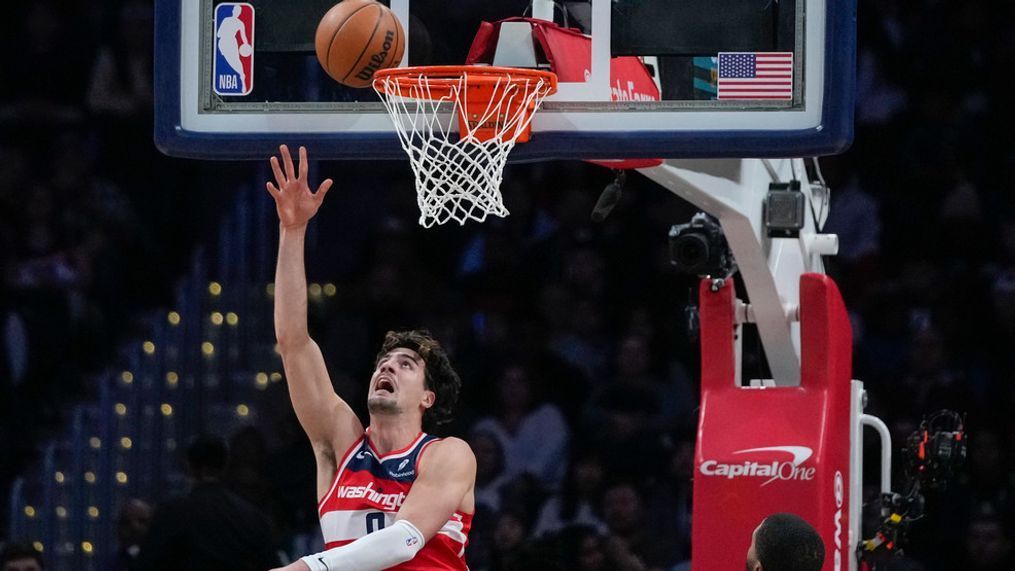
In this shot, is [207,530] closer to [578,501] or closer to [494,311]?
→ [578,501]

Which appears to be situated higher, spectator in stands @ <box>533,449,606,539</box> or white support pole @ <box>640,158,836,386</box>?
white support pole @ <box>640,158,836,386</box>

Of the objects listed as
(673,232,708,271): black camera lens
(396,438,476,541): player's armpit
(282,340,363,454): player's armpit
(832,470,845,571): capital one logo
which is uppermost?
(673,232,708,271): black camera lens

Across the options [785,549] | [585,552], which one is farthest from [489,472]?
[785,549]

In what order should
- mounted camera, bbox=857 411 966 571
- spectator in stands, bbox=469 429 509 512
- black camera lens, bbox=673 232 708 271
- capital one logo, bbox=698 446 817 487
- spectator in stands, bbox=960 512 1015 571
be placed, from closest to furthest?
1. black camera lens, bbox=673 232 708 271
2. capital one logo, bbox=698 446 817 487
3. mounted camera, bbox=857 411 966 571
4. spectator in stands, bbox=960 512 1015 571
5. spectator in stands, bbox=469 429 509 512

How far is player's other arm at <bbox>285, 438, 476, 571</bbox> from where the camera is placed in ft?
16.6

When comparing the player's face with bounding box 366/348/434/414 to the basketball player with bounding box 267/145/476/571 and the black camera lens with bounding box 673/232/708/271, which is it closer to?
the basketball player with bounding box 267/145/476/571

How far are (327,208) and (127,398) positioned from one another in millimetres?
1791

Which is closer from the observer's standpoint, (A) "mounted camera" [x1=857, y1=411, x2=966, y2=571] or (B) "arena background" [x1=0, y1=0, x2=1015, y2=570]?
(A) "mounted camera" [x1=857, y1=411, x2=966, y2=571]

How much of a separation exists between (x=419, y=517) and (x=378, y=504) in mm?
216

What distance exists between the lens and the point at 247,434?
9.58 m

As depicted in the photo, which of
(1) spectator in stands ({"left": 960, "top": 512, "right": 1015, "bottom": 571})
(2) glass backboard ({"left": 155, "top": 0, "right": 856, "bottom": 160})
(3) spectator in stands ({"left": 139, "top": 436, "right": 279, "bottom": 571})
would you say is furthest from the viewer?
(1) spectator in stands ({"left": 960, "top": 512, "right": 1015, "bottom": 571})

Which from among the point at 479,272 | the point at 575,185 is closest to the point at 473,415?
the point at 479,272

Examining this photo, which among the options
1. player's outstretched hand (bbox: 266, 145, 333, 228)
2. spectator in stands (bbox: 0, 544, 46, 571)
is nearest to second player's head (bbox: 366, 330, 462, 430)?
player's outstretched hand (bbox: 266, 145, 333, 228)

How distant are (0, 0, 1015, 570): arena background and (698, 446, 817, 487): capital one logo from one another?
2107mm
